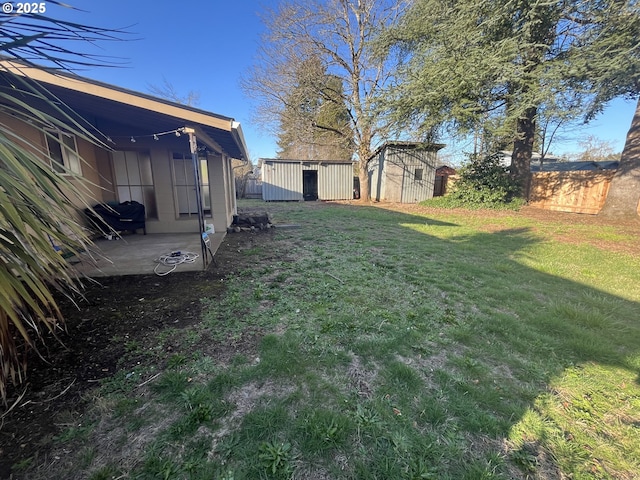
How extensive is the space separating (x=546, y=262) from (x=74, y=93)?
8.14 m

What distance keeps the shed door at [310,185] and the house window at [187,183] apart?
1116cm

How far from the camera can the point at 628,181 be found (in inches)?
328

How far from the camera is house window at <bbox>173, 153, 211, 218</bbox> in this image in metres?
6.56

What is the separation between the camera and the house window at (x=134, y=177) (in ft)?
20.4

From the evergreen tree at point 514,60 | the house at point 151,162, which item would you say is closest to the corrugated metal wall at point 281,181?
the evergreen tree at point 514,60

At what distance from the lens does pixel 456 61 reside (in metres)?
8.54

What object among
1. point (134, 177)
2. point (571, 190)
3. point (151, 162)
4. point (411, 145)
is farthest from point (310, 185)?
point (571, 190)

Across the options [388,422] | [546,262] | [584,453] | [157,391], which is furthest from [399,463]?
[546,262]

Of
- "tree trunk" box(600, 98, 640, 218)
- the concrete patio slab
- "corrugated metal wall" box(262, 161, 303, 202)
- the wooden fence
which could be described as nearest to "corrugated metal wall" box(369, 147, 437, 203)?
the wooden fence

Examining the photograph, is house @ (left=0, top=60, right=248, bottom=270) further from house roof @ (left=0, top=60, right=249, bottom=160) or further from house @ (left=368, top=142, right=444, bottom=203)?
house @ (left=368, top=142, right=444, bottom=203)

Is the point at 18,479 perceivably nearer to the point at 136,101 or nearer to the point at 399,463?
the point at 399,463

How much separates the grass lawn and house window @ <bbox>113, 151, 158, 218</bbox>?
13.2 ft

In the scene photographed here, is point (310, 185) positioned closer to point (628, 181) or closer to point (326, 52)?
point (326, 52)

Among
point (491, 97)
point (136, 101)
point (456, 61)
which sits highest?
point (456, 61)
